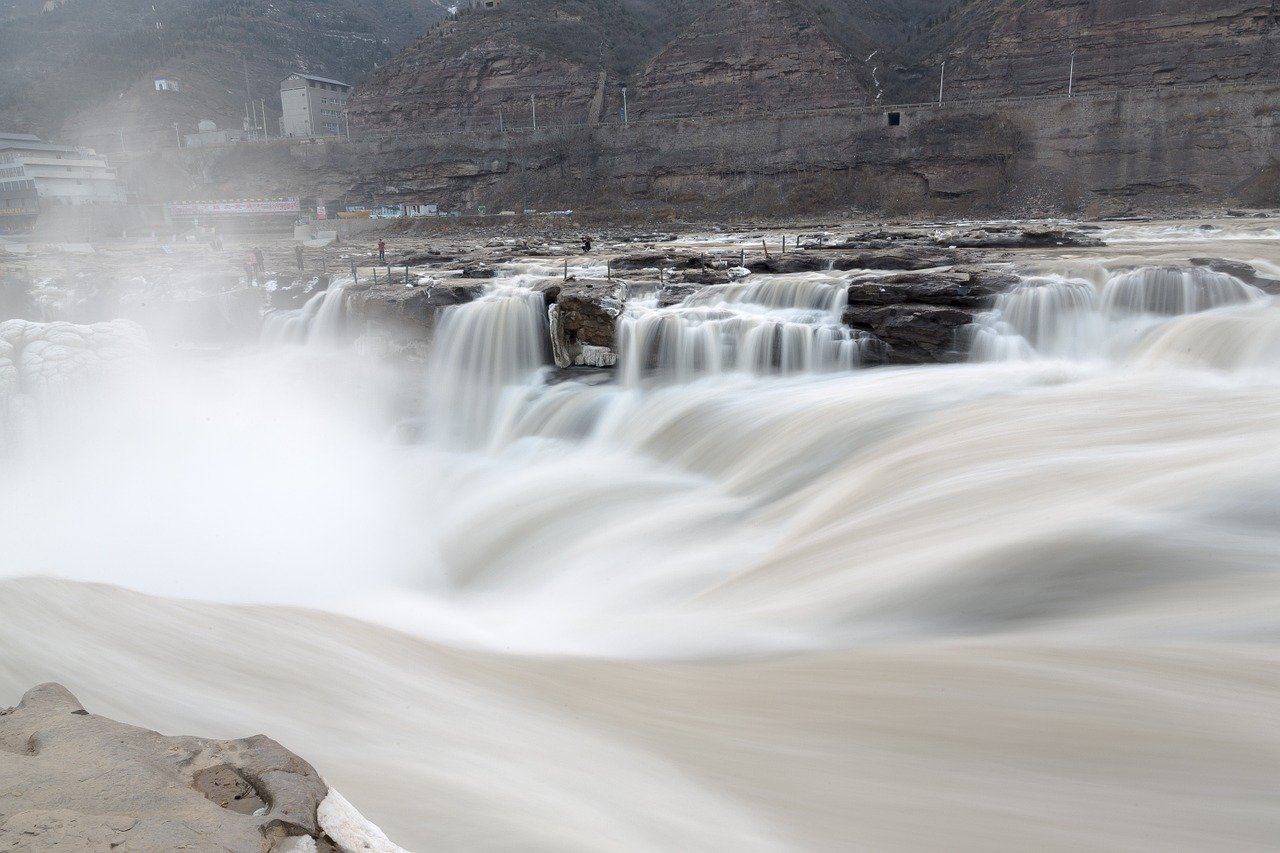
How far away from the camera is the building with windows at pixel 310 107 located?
80.2 meters

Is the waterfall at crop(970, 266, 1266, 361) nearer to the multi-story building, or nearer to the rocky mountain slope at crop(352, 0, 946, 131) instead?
the rocky mountain slope at crop(352, 0, 946, 131)

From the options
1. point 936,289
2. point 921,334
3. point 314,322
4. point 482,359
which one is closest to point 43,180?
point 314,322

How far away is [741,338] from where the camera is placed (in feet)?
40.4

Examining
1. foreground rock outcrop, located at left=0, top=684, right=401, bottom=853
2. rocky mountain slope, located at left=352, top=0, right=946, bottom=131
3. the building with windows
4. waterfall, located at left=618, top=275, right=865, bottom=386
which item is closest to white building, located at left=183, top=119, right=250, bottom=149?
the building with windows

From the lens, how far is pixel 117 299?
19.2 m

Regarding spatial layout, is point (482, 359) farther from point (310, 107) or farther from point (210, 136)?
point (310, 107)

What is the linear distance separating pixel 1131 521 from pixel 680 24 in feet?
288

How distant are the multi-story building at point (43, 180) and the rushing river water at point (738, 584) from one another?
183 feet

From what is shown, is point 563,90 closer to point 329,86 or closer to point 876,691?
point 329,86

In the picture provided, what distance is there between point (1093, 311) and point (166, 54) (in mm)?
113529

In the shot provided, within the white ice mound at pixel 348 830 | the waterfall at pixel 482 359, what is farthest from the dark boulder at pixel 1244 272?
the white ice mound at pixel 348 830

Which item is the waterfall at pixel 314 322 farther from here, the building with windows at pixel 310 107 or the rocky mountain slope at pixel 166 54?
the rocky mountain slope at pixel 166 54

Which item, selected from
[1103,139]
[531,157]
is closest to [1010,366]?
[1103,139]

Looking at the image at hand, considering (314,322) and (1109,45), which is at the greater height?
(1109,45)
